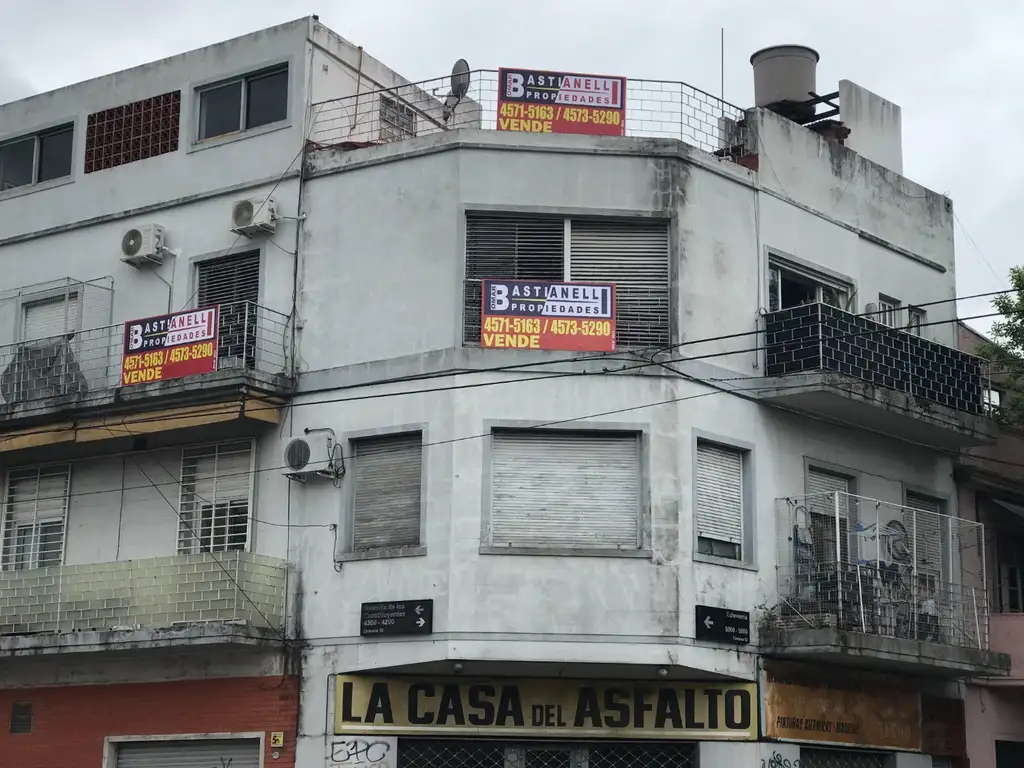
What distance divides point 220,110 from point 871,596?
12.3 metres

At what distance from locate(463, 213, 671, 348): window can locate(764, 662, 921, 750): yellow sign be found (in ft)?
16.7

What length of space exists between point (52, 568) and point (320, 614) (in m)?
4.26

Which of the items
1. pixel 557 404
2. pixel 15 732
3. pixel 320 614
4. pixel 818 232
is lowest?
pixel 15 732

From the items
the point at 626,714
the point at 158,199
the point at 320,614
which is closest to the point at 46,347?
the point at 158,199

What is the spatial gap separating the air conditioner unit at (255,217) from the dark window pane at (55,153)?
445 centimetres

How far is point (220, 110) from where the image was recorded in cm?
2494

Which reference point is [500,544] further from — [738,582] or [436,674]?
[738,582]

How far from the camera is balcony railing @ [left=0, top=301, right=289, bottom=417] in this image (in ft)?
75.4

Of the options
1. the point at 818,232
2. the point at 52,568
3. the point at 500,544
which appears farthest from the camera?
the point at 818,232

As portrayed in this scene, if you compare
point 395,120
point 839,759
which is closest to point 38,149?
point 395,120

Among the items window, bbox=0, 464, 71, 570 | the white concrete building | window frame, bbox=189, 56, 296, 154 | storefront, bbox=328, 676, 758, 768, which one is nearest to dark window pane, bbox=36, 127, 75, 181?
the white concrete building

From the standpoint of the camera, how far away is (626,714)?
2131 centimetres

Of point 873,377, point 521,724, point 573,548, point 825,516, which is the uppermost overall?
point 873,377

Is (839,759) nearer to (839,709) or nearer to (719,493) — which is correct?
(839,709)
